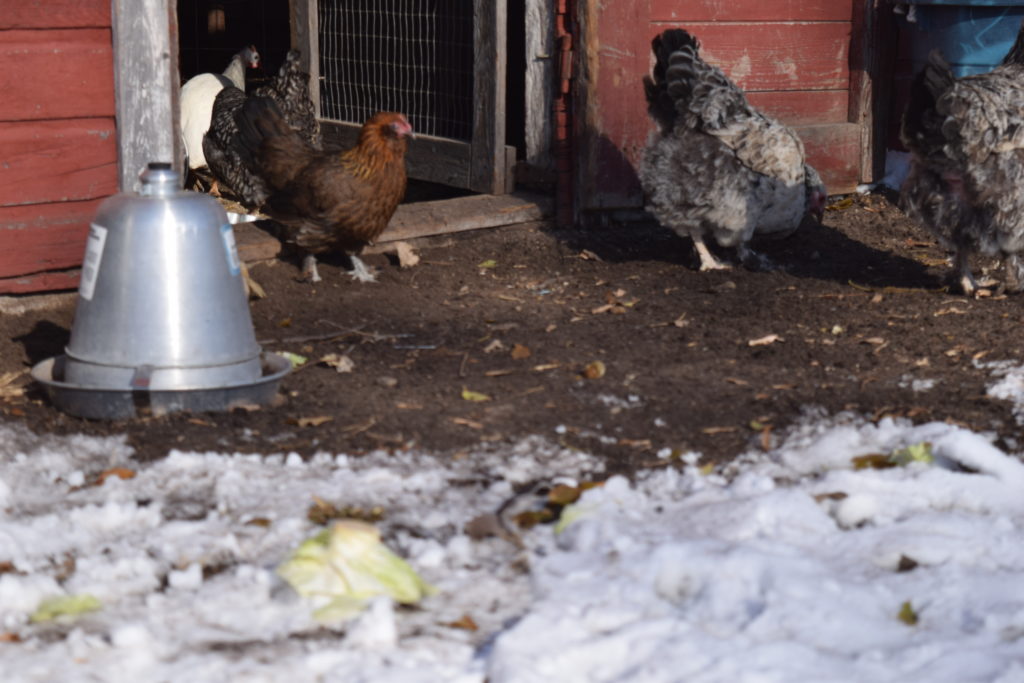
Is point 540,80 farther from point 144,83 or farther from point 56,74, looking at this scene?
point 56,74

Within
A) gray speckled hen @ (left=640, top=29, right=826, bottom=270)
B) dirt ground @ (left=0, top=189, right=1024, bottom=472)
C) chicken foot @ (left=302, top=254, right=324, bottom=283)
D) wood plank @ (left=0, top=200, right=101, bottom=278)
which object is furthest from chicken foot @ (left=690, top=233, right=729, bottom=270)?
wood plank @ (left=0, top=200, right=101, bottom=278)

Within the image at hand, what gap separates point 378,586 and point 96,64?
3.39m

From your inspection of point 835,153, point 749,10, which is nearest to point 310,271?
point 749,10

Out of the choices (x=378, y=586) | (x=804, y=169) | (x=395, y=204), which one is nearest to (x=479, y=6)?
(x=395, y=204)

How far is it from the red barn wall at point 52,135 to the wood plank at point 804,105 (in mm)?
4083

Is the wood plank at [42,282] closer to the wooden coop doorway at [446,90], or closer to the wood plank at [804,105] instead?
the wooden coop doorway at [446,90]

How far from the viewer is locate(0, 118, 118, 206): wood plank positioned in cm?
500

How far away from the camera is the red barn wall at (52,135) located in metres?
4.95

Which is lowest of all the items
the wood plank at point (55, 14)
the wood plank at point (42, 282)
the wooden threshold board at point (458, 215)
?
the wood plank at point (42, 282)

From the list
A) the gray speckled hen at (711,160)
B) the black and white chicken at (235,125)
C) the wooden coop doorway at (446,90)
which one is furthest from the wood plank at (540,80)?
the black and white chicken at (235,125)

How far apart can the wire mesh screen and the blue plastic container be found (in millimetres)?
2860

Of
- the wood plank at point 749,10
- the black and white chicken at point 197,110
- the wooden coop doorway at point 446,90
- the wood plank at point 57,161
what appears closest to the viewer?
the wood plank at point 57,161

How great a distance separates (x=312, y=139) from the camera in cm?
758

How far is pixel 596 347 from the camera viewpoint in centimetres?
487
